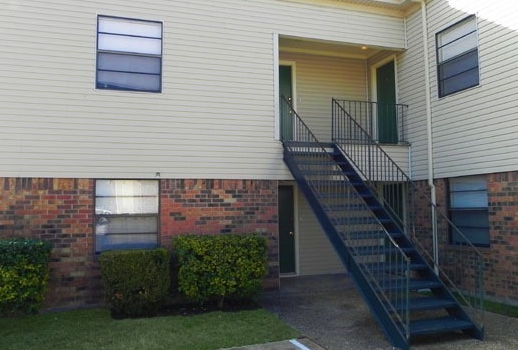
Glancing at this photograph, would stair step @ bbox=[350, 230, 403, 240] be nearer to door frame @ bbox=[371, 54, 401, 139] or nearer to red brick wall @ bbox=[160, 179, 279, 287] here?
red brick wall @ bbox=[160, 179, 279, 287]

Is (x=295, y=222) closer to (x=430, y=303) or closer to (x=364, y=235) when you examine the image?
(x=364, y=235)

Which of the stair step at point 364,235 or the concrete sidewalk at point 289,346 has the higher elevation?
the stair step at point 364,235

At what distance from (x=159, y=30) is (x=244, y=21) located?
5.40ft

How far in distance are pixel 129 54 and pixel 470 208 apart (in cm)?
681

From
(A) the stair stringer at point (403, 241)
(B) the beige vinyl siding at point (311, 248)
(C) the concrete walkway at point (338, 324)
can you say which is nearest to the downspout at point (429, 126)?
(A) the stair stringer at point (403, 241)

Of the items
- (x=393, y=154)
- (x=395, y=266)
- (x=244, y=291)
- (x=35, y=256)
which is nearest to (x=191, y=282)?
(x=244, y=291)

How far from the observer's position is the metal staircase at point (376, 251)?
20.5 feet

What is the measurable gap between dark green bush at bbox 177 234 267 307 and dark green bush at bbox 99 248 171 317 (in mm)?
415

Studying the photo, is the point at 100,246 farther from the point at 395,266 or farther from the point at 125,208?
the point at 395,266

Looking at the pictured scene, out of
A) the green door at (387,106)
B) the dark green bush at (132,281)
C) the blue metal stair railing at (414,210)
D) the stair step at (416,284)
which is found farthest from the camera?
the green door at (387,106)

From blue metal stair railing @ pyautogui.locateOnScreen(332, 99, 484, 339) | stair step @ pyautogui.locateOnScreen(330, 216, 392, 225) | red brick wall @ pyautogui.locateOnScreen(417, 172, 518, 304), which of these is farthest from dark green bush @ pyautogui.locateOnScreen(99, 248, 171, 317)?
red brick wall @ pyautogui.locateOnScreen(417, 172, 518, 304)

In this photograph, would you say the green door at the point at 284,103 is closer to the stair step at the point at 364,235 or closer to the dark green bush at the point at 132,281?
the stair step at the point at 364,235

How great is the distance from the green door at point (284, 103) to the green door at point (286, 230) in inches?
54.6

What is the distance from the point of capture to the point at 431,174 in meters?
9.70
